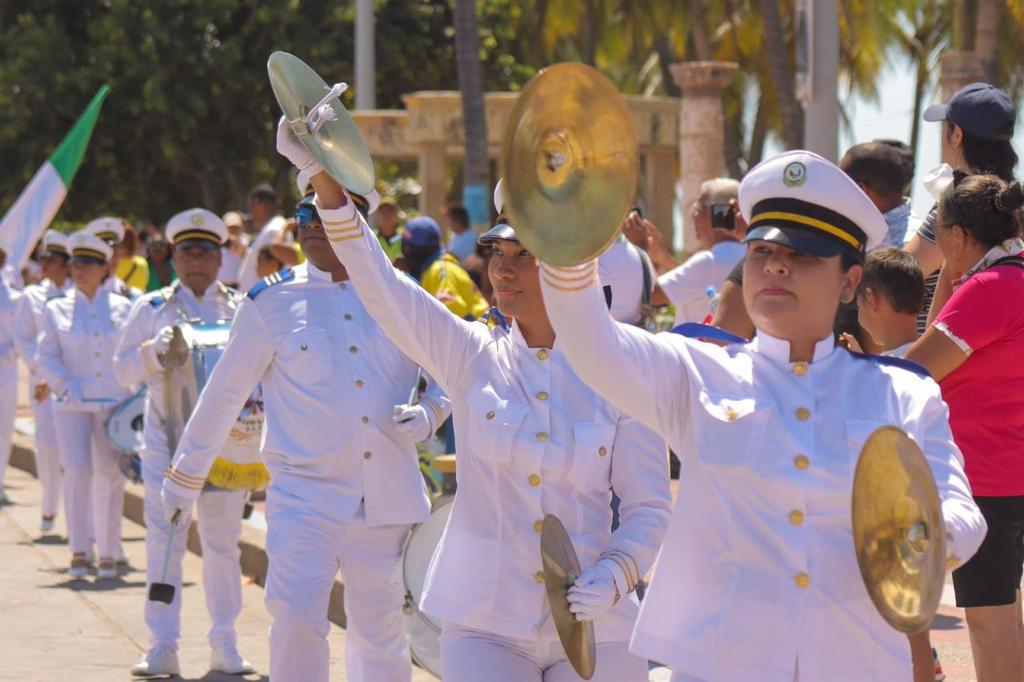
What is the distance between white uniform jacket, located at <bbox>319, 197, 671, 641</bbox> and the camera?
483cm

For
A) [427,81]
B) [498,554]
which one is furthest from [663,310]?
[427,81]

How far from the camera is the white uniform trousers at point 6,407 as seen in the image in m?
14.9

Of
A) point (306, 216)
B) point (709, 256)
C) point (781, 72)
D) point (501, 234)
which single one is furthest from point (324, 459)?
point (781, 72)

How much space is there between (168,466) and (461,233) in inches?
274

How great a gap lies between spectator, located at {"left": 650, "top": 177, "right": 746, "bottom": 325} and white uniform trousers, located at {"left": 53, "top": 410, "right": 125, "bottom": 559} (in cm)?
390

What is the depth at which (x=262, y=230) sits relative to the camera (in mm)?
14586

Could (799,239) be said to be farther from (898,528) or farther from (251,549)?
(251,549)

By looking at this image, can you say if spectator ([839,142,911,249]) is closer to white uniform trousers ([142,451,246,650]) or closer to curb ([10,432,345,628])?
curb ([10,432,345,628])

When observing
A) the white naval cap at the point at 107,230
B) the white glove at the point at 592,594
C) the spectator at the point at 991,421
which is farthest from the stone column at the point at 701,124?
the white glove at the point at 592,594

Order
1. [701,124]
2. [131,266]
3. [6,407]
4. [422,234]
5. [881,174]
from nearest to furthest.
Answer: [881,174] → [422,234] → [6,407] → [131,266] → [701,124]

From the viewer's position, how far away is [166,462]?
927 centimetres

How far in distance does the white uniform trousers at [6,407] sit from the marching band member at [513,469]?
10.5 m

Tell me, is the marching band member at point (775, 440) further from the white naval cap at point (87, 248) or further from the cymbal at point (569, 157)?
the white naval cap at point (87, 248)

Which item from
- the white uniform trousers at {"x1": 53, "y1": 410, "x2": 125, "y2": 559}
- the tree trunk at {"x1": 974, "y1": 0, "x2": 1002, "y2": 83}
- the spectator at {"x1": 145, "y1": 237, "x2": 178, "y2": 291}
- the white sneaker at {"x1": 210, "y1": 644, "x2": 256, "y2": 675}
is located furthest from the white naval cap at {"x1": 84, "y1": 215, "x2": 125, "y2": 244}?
the tree trunk at {"x1": 974, "y1": 0, "x2": 1002, "y2": 83}
